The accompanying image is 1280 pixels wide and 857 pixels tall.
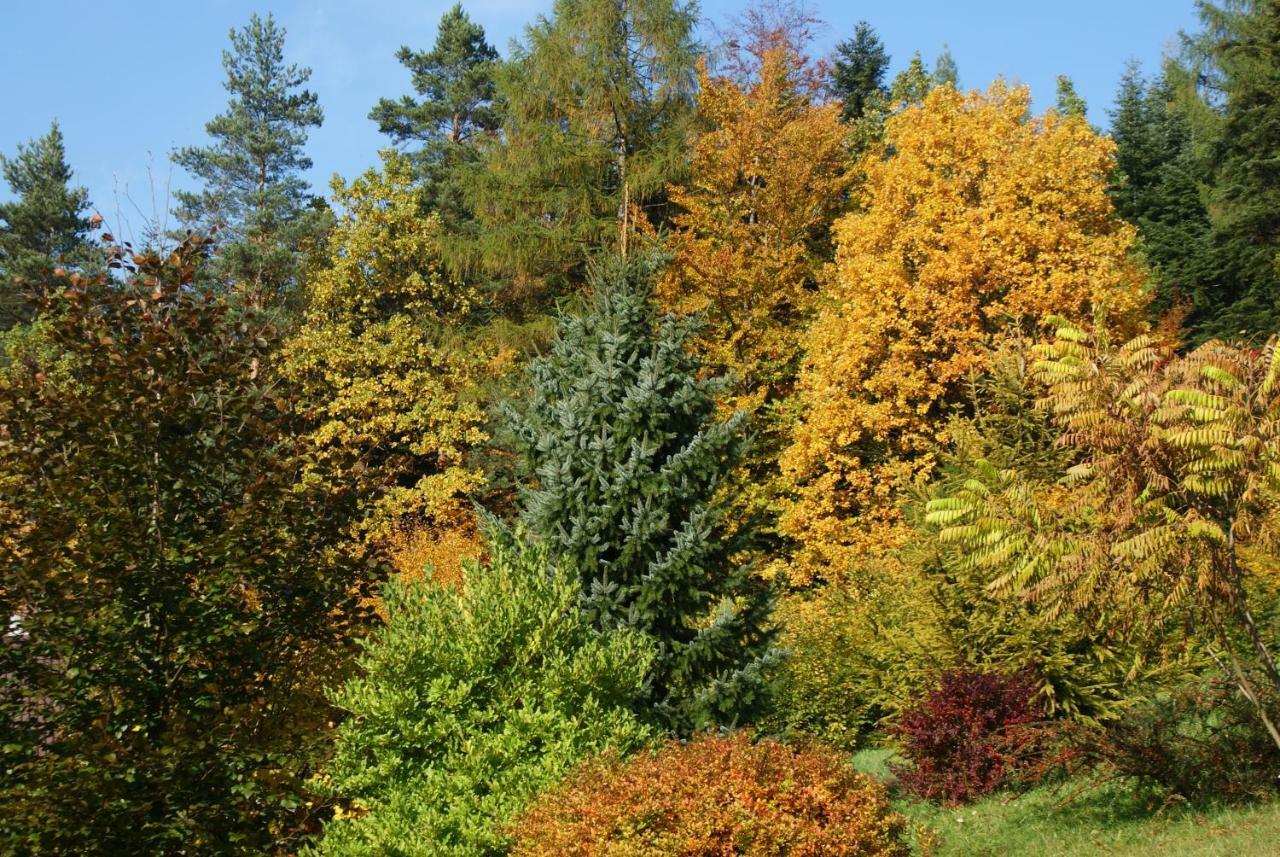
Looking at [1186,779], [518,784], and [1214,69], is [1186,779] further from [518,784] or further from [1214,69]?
[1214,69]

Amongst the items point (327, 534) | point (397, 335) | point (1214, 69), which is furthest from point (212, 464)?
point (1214, 69)

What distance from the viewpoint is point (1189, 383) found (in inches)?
328

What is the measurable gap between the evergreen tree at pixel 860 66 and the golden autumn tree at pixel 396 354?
1878cm

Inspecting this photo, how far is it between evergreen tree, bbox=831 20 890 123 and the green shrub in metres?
36.2

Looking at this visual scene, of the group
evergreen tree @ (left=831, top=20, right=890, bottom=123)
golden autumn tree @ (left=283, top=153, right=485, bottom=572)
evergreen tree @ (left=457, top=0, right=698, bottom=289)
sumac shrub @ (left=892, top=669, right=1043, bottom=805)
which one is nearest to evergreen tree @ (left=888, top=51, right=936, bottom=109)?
evergreen tree @ (left=831, top=20, right=890, bottom=123)

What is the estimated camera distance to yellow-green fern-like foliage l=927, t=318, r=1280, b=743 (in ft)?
26.0

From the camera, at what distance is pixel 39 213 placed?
40.0m

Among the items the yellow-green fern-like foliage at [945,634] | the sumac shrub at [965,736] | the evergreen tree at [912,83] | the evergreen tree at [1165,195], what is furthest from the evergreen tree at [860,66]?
the sumac shrub at [965,736]

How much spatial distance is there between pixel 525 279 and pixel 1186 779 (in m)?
22.0

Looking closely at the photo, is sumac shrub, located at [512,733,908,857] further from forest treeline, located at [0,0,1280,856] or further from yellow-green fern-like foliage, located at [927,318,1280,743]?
yellow-green fern-like foliage, located at [927,318,1280,743]

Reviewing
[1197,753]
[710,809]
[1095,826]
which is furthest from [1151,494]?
[710,809]

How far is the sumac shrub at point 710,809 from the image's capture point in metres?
7.09

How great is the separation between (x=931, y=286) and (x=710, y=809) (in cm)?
1706

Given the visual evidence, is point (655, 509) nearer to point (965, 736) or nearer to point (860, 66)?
point (965, 736)
